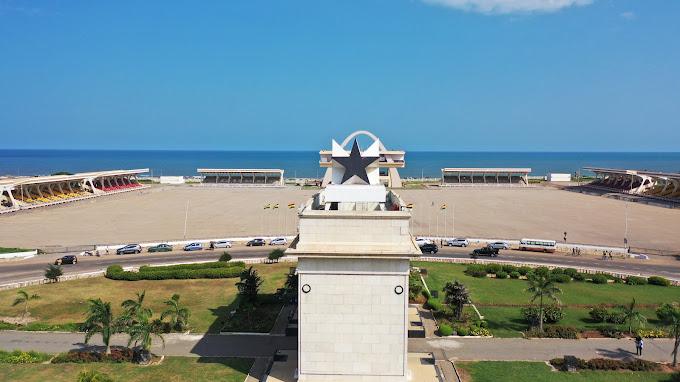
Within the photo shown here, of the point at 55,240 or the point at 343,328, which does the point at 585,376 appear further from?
the point at 55,240

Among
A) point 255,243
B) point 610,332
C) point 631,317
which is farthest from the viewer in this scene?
point 255,243

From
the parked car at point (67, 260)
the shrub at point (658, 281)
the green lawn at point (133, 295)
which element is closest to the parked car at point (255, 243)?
the green lawn at point (133, 295)

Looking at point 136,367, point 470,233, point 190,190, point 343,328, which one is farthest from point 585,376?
point 190,190

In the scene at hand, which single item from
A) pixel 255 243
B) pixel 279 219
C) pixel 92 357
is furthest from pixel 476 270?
pixel 279 219

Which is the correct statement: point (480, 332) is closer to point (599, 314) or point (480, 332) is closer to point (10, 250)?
point (599, 314)

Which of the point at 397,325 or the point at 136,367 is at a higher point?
the point at 397,325

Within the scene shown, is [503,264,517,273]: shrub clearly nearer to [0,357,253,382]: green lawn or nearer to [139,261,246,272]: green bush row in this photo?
[139,261,246,272]: green bush row
